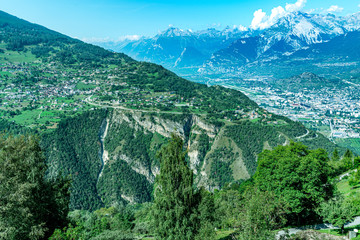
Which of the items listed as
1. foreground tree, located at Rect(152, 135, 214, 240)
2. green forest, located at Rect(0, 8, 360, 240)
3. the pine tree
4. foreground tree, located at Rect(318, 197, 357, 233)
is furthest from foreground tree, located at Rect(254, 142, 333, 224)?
the pine tree

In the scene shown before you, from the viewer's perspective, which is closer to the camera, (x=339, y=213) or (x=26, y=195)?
(x=26, y=195)

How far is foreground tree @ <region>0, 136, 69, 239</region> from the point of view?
652 inches

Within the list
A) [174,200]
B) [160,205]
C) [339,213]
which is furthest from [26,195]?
[339,213]

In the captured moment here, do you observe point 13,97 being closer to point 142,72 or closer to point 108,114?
point 108,114

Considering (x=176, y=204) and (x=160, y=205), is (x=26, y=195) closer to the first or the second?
(x=160, y=205)

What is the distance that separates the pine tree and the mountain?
77.6 meters

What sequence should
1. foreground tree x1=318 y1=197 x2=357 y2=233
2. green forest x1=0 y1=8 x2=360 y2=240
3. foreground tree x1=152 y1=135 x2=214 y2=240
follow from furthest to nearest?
1. foreground tree x1=318 y1=197 x2=357 y2=233
2. green forest x1=0 y1=8 x2=360 y2=240
3. foreground tree x1=152 y1=135 x2=214 y2=240

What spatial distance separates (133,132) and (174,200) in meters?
103

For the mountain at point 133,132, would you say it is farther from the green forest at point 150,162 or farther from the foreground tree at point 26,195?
the foreground tree at point 26,195

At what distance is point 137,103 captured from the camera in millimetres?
130500

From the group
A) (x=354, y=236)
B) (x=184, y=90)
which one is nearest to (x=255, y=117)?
(x=184, y=90)

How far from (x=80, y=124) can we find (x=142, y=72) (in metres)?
83.6

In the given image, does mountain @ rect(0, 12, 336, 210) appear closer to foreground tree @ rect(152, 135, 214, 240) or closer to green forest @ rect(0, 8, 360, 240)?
green forest @ rect(0, 8, 360, 240)

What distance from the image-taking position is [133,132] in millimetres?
116938
